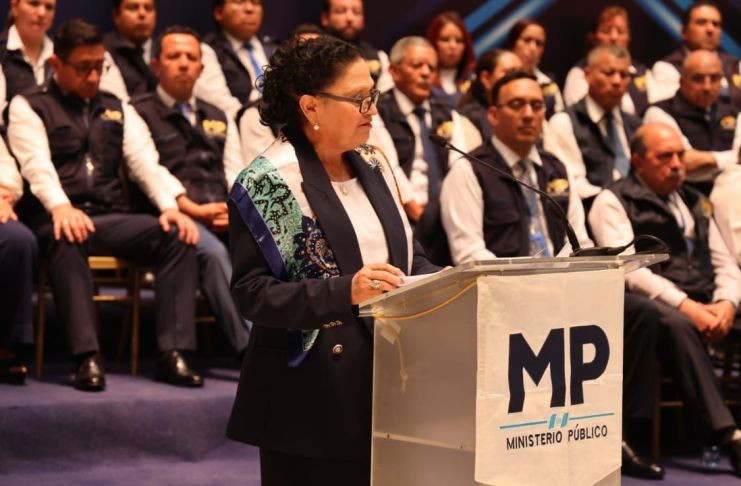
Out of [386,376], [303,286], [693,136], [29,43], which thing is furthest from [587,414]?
[693,136]

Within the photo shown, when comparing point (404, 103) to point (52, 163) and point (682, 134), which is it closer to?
point (682, 134)

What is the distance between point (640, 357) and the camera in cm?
423

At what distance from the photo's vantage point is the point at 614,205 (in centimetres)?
448

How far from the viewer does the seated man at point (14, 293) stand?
13.0 feet

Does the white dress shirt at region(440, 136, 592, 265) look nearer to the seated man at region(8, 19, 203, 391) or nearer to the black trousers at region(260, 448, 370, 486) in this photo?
the seated man at region(8, 19, 203, 391)

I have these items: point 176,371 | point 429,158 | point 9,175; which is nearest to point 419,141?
point 429,158

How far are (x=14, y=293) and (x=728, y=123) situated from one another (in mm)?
3635

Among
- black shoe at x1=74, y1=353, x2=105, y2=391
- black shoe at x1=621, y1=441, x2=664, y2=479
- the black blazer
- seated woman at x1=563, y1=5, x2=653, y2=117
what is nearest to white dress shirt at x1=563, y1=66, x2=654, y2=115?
seated woman at x1=563, y1=5, x2=653, y2=117

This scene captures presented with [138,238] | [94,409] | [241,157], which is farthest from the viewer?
[241,157]

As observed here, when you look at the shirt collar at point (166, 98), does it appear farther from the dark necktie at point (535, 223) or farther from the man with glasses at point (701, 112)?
the man with glasses at point (701, 112)

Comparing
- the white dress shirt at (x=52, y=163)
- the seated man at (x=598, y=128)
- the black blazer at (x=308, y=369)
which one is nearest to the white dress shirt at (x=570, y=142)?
the seated man at (x=598, y=128)

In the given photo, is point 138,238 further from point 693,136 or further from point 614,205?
point 693,136

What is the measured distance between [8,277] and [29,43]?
1350mm

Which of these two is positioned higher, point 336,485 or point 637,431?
point 336,485
